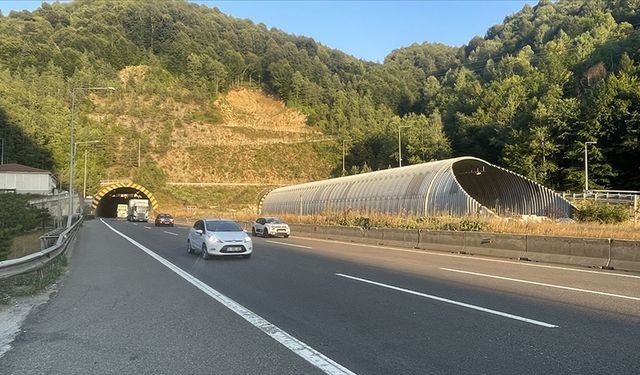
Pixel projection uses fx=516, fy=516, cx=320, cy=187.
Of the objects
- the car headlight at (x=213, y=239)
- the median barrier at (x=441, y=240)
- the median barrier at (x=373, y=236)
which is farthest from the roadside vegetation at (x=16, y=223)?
the median barrier at (x=441, y=240)

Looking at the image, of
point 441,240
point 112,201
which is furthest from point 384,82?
point 441,240

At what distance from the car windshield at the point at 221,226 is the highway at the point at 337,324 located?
5.34 metres

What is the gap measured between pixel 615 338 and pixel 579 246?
1124cm

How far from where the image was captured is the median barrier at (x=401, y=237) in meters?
26.0

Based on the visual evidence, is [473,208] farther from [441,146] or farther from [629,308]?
[441,146]

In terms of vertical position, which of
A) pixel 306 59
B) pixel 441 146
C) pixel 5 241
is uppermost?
pixel 306 59

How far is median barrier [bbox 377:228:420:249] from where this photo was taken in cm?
2602

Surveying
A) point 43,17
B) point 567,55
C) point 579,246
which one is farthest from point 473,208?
point 43,17

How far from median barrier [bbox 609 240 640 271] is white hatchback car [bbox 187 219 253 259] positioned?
39.8ft

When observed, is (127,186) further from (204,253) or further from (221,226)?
(204,253)

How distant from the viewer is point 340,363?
19.5ft

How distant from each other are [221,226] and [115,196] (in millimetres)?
92361

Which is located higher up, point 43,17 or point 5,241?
point 43,17

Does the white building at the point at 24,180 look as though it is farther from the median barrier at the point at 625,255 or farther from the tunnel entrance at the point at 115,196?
the median barrier at the point at 625,255
